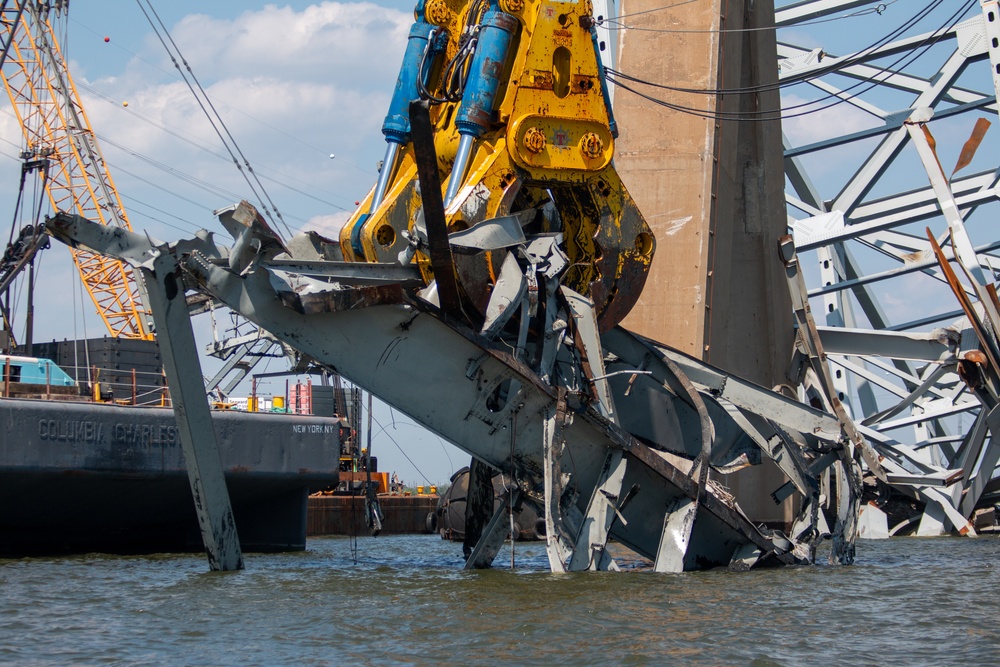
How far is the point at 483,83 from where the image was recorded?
14836mm

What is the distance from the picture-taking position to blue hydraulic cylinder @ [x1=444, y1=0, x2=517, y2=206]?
14836 millimetres

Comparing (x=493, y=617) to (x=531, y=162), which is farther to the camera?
(x=531, y=162)

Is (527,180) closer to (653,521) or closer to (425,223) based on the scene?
(425,223)

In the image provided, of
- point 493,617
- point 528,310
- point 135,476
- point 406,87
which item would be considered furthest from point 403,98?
point 493,617

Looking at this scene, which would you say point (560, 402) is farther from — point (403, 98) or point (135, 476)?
point (135, 476)

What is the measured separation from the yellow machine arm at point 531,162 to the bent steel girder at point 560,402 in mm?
900

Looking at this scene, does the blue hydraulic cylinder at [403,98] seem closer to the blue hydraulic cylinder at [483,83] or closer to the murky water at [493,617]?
the blue hydraulic cylinder at [483,83]

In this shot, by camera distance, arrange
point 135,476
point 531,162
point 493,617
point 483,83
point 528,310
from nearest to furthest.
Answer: point 493,617 < point 528,310 < point 531,162 < point 483,83 < point 135,476

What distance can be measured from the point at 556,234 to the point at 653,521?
3.64 metres

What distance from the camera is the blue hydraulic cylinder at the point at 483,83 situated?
584 inches

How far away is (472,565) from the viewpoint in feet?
49.2

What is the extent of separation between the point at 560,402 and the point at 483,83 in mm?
4069

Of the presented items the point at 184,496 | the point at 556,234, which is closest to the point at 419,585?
the point at 556,234

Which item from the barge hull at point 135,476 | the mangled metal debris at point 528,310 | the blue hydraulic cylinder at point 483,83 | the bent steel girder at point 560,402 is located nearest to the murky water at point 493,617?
the bent steel girder at point 560,402
